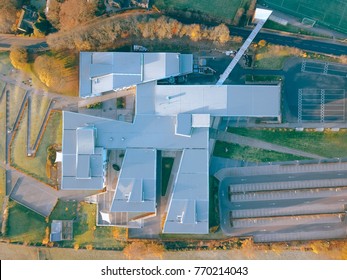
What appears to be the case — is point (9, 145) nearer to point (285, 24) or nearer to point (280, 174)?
point (280, 174)

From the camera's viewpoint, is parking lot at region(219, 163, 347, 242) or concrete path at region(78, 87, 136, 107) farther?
parking lot at region(219, 163, 347, 242)

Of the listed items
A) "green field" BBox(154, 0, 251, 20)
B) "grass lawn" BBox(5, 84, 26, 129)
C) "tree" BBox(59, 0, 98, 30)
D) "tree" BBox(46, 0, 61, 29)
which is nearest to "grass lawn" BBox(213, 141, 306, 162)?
"green field" BBox(154, 0, 251, 20)

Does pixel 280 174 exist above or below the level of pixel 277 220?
above

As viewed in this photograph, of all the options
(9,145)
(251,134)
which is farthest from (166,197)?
(9,145)

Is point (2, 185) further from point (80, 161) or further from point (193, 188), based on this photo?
point (193, 188)

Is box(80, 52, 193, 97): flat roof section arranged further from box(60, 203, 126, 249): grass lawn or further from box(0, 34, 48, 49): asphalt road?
box(60, 203, 126, 249): grass lawn

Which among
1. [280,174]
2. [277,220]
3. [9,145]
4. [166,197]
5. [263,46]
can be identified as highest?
[263,46]
